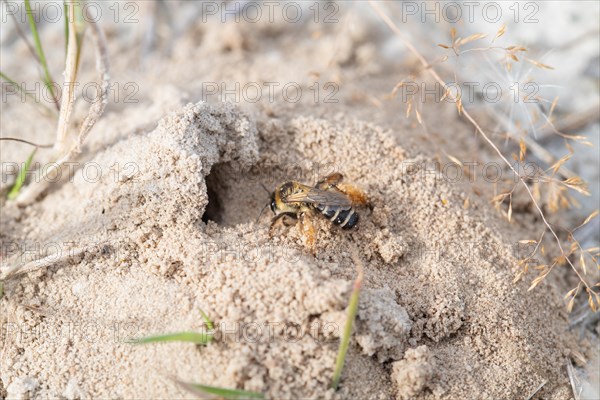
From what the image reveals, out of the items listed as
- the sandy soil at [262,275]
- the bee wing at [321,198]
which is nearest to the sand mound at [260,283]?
the sandy soil at [262,275]

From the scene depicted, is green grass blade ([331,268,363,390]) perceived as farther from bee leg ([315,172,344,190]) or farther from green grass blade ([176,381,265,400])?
bee leg ([315,172,344,190])

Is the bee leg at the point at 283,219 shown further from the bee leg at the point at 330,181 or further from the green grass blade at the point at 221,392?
the green grass blade at the point at 221,392

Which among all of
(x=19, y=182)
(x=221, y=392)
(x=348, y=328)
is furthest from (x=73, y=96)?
(x=348, y=328)

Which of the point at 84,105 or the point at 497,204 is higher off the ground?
the point at 84,105

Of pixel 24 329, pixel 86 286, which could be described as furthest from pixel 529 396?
pixel 24 329

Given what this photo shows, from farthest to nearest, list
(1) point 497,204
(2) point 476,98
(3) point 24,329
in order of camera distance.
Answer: (2) point 476,98
(1) point 497,204
(3) point 24,329

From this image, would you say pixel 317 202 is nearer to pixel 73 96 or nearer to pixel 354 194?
pixel 354 194

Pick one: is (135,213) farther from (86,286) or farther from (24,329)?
(24,329)

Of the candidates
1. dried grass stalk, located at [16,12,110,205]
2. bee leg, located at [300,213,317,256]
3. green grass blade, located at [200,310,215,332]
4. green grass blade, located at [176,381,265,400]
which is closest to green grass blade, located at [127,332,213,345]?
green grass blade, located at [200,310,215,332]
